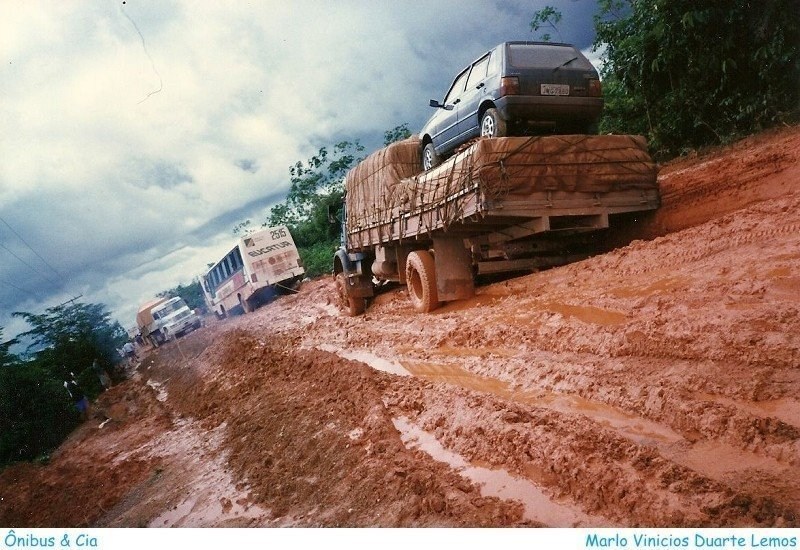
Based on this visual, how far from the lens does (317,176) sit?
26.1 metres

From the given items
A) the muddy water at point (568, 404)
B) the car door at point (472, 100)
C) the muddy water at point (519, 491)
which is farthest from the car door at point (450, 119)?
the muddy water at point (519, 491)

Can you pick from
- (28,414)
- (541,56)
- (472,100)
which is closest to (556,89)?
(541,56)

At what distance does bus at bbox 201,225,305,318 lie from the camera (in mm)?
19875

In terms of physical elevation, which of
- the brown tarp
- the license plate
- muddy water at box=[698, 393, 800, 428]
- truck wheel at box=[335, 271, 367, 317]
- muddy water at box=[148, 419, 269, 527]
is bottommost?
A: muddy water at box=[148, 419, 269, 527]

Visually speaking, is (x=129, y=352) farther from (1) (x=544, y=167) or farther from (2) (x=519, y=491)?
(2) (x=519, y=491)

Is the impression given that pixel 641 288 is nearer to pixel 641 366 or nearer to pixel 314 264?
pixel 641 366

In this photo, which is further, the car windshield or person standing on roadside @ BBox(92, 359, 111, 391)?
person standing on roadside @ BBox(92, 359, 111, 391)

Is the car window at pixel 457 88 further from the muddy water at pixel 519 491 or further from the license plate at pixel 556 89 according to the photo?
the muddy water at pixel 519 491

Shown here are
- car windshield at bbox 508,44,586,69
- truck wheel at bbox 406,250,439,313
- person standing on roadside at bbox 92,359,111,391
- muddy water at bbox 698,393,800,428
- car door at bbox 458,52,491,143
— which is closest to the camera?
muddy water at bbox 698,393,800,428

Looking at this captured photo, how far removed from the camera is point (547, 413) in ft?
9.99

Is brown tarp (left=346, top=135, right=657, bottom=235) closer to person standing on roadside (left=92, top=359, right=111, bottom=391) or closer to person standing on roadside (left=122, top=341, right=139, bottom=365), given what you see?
person standing on roadside (left=92, top=359, right=111, bottom=391)

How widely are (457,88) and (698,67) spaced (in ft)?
15.5

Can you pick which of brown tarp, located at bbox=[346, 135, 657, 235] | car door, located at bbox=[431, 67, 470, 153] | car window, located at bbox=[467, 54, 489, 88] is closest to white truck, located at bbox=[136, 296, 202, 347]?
car door, located at bbox=[431, 67, 470, 153]

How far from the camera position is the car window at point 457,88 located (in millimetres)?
→ 7075
